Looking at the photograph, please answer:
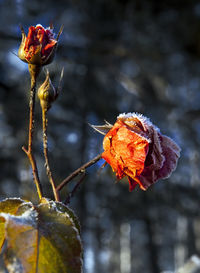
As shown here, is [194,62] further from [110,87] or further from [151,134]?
[151,134]

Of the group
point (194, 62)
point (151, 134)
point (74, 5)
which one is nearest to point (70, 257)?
point (151, 134)

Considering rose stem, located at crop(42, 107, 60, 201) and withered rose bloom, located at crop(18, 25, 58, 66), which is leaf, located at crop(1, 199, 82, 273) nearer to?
rose stem, located at crop(42, 107, 60, 201)

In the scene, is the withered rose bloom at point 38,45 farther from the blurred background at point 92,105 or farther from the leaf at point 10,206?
the blurred background at point 92,105

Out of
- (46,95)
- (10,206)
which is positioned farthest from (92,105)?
(10,206)

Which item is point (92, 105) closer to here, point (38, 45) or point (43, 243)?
point (38, 45)

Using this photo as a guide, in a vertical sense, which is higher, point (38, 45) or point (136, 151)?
point (38, 45)

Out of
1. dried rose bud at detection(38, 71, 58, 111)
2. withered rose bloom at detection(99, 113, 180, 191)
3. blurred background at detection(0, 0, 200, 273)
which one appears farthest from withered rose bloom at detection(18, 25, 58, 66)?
blurred background at detection(0, 0, 200, 273)
